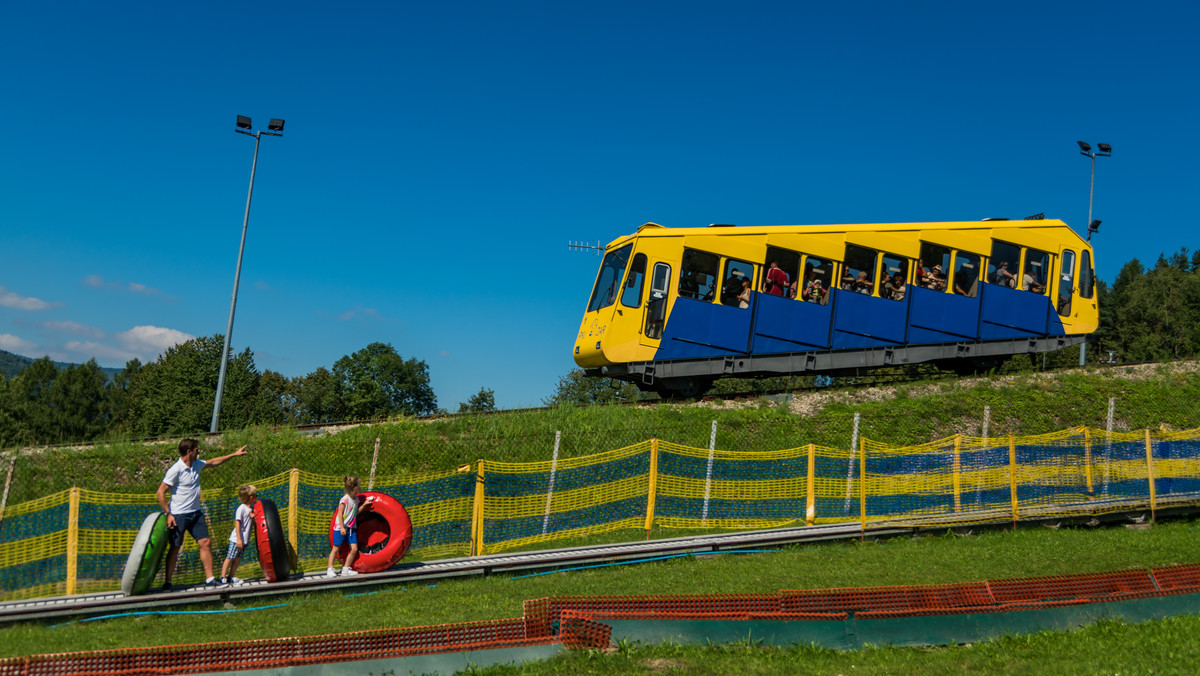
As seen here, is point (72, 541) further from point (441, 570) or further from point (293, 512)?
point (441, 570)

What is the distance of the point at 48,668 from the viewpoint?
5.95 m

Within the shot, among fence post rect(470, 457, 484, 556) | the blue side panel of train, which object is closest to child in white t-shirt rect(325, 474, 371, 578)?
fence post rect(470, 457, 484, 556)

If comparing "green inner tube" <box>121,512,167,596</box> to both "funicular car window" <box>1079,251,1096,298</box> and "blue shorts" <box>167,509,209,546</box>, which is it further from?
"funicular car window" <box>1079,251,1096,298</box>

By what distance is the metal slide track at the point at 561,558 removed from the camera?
29.6 ft

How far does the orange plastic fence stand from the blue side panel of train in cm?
1158

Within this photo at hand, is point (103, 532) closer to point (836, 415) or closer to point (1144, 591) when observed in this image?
point (1144, 591)

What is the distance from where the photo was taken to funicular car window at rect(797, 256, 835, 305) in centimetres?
1992


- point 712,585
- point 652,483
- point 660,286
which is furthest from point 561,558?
point 660,286

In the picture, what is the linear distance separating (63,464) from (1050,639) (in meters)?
17.9

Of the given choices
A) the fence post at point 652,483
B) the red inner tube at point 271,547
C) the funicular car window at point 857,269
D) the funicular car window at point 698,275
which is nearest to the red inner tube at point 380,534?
the red inner tube at point 271,547

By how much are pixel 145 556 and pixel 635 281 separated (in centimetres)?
1195

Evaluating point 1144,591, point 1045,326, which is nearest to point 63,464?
point 1144,591

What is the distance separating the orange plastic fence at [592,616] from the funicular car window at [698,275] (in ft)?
38.6

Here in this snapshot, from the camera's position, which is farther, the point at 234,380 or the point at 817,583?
the point at 234,380
